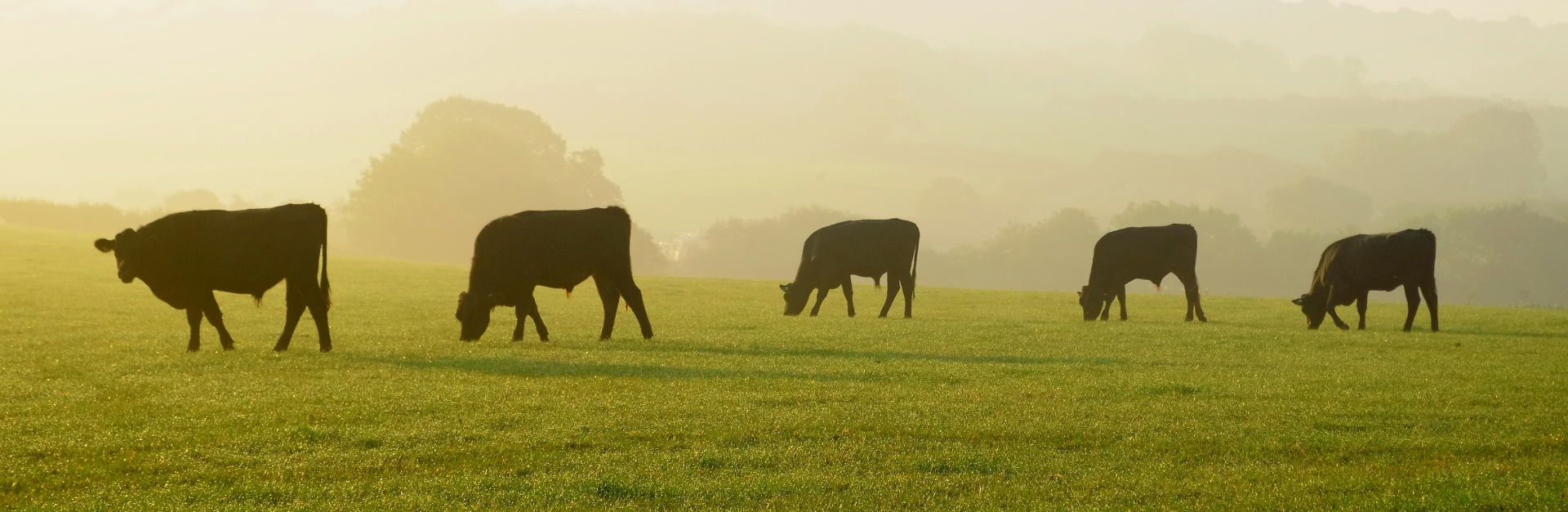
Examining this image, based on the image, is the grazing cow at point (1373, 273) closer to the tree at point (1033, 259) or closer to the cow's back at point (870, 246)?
the cow's back at point (870, 246)

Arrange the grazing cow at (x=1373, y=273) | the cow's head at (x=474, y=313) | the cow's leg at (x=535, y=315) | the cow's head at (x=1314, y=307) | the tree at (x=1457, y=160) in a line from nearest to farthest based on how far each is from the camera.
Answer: the cow's head at (x=474, y=313) → the cow's leg at (x=535, y=315) → the grazing cow at (x=1373, y=273) → the cow's head at (x=1314, y=307) → the tree at (x=1457, y=160)

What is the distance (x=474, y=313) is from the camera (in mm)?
20016

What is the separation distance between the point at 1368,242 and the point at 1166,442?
17813 millimetres

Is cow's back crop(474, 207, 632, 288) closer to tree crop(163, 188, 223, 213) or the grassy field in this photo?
the grassy field

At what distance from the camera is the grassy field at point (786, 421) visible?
28.1 feet

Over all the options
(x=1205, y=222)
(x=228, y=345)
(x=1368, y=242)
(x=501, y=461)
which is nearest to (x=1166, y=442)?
(x=501, y=461)

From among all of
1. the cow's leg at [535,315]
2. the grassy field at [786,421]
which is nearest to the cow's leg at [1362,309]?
the grassy field at [786,421]

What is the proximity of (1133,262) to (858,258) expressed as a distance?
6.92m

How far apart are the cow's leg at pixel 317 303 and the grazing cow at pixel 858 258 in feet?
45.8

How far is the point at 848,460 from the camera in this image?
377 inches

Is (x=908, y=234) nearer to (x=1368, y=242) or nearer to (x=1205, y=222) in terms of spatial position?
(x=1368, y=242)

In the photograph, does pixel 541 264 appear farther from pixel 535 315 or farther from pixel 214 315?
pixel 214 315

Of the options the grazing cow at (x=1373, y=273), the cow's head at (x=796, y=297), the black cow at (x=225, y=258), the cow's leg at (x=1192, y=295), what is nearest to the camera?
the black cow at (x=225, y=258)

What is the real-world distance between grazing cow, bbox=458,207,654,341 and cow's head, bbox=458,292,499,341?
0.05ft
